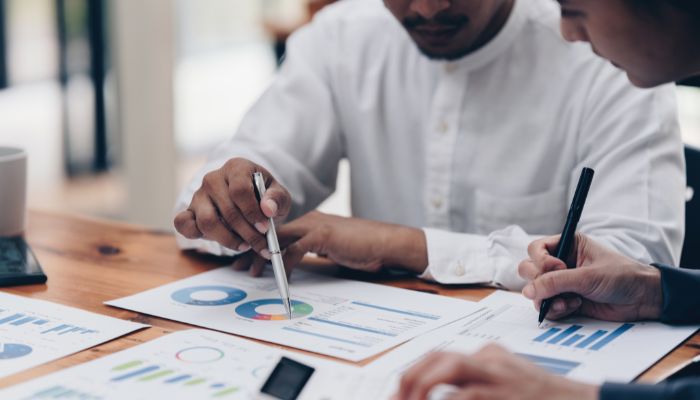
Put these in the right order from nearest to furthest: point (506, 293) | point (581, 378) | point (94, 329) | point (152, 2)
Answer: point (581, 378) → point (94, 329) → point (506, 293) → point (152, 2)

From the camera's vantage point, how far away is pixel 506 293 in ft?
4.36

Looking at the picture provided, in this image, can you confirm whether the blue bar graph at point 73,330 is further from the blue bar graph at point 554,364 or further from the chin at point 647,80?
the chin at point 647,80

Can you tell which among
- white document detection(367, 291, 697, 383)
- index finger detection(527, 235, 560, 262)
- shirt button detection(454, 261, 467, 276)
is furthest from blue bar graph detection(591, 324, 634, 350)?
shirt button detection(454, 261, 467, 276)

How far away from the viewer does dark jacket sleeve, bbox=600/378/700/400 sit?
86cm

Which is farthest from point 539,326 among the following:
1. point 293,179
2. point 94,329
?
point 293,179

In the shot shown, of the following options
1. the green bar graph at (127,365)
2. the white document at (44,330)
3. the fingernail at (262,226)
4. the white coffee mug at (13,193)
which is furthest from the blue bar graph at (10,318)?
the white coffee mug at (13,193)

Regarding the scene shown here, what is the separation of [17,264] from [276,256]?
0.40 meters

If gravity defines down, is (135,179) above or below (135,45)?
below

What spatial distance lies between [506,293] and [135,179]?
2065mm

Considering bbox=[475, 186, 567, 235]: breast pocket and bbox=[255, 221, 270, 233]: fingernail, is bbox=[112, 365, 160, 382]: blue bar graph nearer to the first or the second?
bbox=[255, 221, 270, 233]: fingernail

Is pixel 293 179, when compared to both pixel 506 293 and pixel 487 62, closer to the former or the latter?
pixel 487 62

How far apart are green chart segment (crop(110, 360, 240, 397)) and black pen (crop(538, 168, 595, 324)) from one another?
1.41 feet

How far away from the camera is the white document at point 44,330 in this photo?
1.05m

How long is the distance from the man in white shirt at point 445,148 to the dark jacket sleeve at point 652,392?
479 mm
